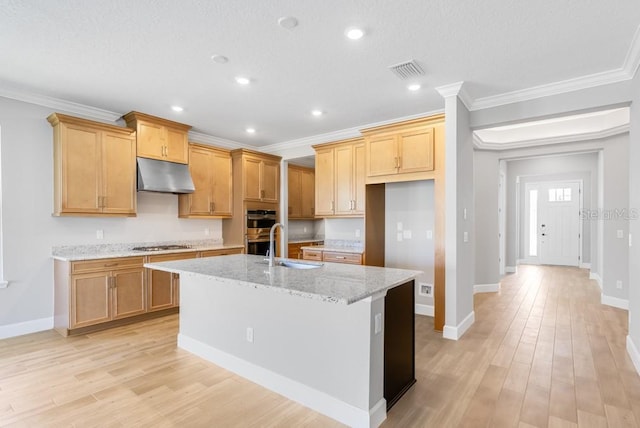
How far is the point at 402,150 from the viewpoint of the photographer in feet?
13.6

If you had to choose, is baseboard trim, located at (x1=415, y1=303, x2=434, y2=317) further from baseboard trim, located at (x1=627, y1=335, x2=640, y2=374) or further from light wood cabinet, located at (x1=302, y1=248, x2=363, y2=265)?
baseboard trim, located at (x1=627, y1=335, x2=640, y2=374)

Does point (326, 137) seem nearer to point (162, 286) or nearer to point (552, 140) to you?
point (162, 286)

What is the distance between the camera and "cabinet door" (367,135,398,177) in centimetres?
422

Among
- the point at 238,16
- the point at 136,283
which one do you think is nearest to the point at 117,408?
the point at 136,283

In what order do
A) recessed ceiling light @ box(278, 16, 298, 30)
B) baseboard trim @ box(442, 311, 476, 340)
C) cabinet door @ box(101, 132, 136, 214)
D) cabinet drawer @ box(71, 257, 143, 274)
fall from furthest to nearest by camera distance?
cabinet door @ box(101, 132, 136, 214) < cabinet drawer @ box(71, 257, 143, 274) < baseboard trim @ box(442, 311, 476, 340) < recessed ceiling light @ box(278, 16, 298, 30)

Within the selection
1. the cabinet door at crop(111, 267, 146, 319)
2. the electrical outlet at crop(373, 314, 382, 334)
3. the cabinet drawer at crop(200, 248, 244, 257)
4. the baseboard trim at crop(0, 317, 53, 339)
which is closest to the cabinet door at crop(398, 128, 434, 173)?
the electrical outlet at crop(373, 314, 382, 334)

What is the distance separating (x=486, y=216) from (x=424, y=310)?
8.77 ft

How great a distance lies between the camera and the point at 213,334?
9.99 ft

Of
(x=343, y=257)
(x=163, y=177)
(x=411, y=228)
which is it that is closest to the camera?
(x=163, y=177)

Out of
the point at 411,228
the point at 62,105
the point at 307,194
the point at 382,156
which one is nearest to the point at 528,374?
the point at 411,228

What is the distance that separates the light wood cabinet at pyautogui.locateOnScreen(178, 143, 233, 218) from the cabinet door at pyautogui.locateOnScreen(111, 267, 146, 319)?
1.26 meters

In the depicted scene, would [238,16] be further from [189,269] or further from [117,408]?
[117,408]

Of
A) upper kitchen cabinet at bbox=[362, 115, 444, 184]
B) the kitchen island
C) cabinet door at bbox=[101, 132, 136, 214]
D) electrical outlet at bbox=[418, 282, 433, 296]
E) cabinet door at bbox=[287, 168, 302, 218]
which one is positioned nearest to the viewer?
the kitchen island

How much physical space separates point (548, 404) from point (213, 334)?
2.68m
